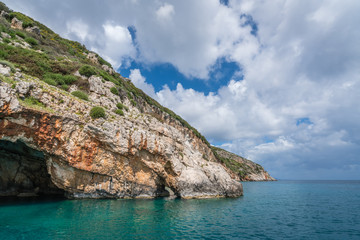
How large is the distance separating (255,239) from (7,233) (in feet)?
60.7

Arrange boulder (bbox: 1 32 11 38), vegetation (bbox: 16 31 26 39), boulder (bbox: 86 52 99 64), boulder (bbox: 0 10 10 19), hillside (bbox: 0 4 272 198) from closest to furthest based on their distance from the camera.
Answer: hillside (bbox: 0 4 272 198), boulder (bbox: 1 32 11 38), vegetation (bbox: 16 31 26 39), boulder (bbox: 0 10 10 19), boulder (bbox: 86 52 99 64)

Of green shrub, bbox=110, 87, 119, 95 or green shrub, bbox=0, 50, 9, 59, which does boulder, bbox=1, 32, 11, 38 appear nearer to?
green shrub, bbox=0, 50, 9, 59

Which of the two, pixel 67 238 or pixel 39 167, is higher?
pixel 39 167

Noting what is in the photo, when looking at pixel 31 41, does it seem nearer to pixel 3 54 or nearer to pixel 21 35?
pixel 21 35

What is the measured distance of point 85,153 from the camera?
24.7 meters

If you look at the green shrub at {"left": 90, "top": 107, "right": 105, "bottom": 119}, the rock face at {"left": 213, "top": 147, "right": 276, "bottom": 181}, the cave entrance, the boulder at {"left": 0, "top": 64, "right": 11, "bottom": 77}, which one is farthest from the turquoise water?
the rock face at {"left": 213, "top": 147, "right": 276, "bottom": 181}

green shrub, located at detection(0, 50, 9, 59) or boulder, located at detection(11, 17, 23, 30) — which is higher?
boulder, located at detection(11, 17, 23, 30)

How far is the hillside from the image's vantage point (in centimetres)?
2148

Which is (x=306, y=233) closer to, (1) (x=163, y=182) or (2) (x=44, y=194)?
(1) (x=163, y=182)

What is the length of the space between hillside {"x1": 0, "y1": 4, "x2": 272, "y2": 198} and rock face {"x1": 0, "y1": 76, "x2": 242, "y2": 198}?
0.25 ft

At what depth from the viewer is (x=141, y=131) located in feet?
98.5

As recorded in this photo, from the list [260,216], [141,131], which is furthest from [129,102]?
[260,216]

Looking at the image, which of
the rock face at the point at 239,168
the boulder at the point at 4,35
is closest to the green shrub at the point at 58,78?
the boulder at the point at 4,35

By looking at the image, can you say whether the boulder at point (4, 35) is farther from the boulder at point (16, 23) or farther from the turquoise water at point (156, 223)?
the turquoise water at point (156, 223)
